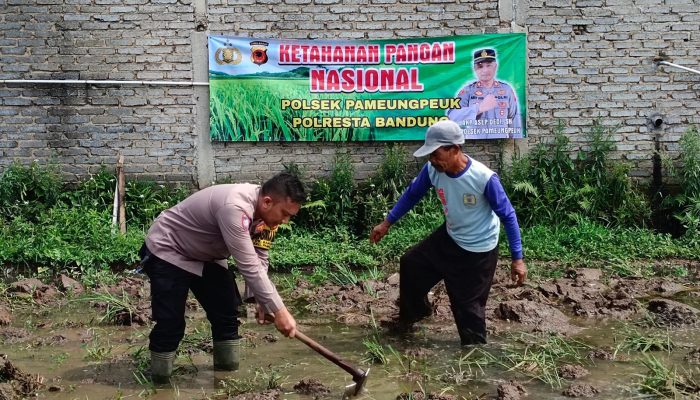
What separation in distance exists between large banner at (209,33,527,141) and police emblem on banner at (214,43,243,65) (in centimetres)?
1

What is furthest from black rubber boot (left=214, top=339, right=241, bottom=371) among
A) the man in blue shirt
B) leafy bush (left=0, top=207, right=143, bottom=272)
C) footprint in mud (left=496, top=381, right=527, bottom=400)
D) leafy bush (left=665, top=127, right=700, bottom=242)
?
leafy bush (left=665, top=127, right=700, bottom=242)

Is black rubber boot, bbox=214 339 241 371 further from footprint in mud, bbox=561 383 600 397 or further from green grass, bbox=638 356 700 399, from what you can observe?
green grass, bbox=638 356 700 399

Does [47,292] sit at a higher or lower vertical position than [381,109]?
lower

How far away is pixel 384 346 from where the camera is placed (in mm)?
5625

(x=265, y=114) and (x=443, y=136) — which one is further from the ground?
(x=265, y=114)

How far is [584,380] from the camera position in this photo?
484 centimetres

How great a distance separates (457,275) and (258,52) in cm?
518

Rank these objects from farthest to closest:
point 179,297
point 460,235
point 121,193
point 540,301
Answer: point 121,193 → point 540,301 → point 460,235 → point 179,297

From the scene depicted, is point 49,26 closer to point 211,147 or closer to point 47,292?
point 211,147

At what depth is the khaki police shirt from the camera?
425 cm

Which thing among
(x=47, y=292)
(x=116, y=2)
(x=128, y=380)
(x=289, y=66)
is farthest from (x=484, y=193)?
(x=116, y=2)

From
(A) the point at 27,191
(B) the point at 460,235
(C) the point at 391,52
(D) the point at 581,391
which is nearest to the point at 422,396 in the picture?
(D) the point at 581,391

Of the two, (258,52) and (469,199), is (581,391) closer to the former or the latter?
(469,199)

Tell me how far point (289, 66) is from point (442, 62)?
2.00m
